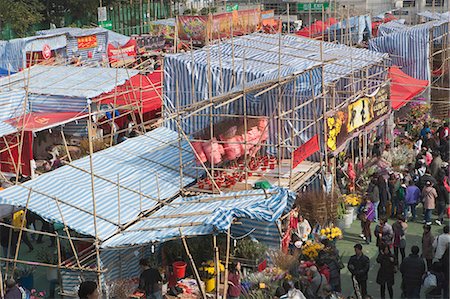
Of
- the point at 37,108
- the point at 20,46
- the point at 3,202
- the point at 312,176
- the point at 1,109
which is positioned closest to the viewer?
the point at 3,202

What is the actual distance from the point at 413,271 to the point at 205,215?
295 centimetres

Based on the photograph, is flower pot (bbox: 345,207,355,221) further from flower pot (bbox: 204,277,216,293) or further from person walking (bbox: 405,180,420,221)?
flower pot (bbox: 204,277,216,293)

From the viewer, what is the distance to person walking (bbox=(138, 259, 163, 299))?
9383 mm

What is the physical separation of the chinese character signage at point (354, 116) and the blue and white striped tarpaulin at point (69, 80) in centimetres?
549

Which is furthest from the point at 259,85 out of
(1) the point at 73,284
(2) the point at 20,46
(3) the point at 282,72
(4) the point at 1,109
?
(2) the point at 20,46

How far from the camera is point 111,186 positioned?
440 inches

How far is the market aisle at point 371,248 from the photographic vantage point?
10281mm

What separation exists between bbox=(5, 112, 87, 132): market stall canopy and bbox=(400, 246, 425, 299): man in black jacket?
26.6 ft

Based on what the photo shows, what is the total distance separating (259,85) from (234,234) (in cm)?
269

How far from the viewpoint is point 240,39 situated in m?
17.2

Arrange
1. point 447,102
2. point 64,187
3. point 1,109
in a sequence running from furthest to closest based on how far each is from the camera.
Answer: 1. point 447,102
2. point 1,109
3. point 64,187

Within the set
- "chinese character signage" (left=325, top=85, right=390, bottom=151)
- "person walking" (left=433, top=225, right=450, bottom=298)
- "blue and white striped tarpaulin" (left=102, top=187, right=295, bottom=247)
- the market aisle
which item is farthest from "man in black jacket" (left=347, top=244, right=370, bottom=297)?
"chinese character signage" (left=325, top=85, right=390, bottom=151)

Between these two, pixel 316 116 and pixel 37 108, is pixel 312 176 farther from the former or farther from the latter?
pixel 37 108

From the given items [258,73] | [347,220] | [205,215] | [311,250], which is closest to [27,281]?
[205,215]
